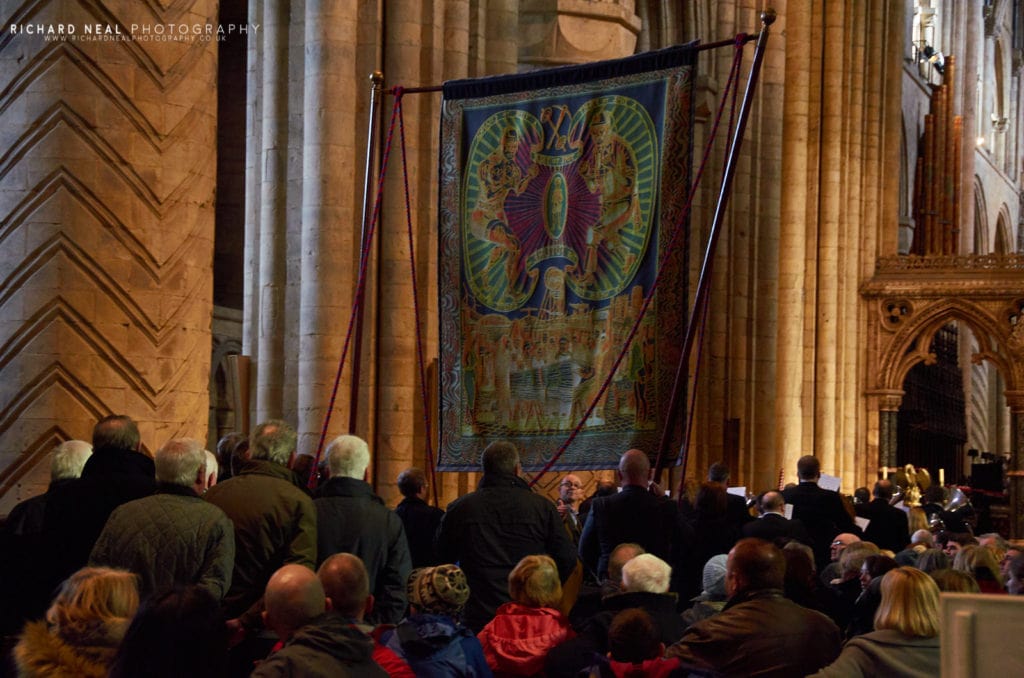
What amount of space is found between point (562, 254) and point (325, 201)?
4011 mm

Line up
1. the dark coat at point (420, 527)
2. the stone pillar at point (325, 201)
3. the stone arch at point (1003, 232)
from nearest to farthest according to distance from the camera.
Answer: the dark coat at point (420, 527) < the stone pillar at point (325, 201) < the stone arch at point (1003, 232)

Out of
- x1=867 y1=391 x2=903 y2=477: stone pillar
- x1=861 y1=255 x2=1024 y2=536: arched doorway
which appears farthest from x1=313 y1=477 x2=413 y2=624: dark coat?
x1=867 y1=391 x2=903 y2=477: stone pillar

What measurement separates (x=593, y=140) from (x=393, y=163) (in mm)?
4489

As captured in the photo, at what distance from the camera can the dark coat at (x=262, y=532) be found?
17.0ft

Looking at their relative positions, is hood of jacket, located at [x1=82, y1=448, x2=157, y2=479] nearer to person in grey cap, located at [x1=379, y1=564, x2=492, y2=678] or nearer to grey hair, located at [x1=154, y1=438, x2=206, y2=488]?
grey hair, located at [x1=154, y1=438, x2=206, y2=488]

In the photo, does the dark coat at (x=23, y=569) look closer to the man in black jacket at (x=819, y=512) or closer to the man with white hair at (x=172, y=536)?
the man with white hair at (x=172, y=536)

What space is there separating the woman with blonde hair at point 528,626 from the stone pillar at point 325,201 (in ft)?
21.0

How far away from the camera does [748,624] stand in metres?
4.53

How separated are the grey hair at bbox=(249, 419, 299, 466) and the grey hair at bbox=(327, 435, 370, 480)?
18 cm

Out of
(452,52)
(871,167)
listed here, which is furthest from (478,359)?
(871,167)

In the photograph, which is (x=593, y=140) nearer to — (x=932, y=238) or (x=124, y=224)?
(x=124, y=224)

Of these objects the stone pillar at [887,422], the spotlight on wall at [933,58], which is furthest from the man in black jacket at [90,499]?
the spotlight on wall at [933,58]

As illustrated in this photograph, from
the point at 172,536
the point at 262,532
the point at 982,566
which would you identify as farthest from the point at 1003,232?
the point at 172,536

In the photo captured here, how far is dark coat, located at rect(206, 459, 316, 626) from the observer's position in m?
5.17
